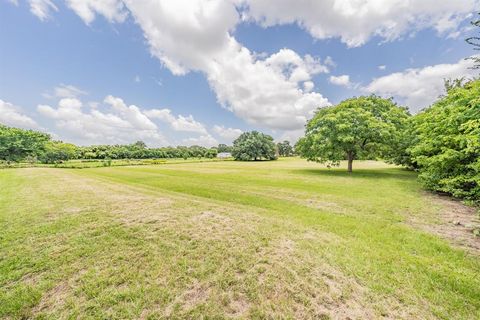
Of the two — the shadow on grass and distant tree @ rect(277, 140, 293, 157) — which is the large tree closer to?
the shadow on grass

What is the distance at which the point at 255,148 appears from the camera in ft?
234

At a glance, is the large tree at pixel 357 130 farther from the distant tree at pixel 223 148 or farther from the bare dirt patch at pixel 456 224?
the distant tree at pixel 223 148

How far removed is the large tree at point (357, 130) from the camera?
1959cm

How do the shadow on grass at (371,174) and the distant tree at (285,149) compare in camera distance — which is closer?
the shadow on grass at (371,174)

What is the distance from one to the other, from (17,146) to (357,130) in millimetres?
72205

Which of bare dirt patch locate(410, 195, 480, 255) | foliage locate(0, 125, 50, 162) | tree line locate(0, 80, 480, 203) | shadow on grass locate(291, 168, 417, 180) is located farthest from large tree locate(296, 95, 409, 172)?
foliage locate(0, 125, 50, 162)

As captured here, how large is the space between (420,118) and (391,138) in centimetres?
472

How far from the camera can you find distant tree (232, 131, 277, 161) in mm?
71188

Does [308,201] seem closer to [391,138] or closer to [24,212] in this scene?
[24,212]

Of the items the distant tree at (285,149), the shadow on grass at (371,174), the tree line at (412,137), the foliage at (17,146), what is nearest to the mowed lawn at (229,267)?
the tree line at (412,137)

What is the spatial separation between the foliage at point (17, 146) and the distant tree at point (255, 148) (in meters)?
57.4

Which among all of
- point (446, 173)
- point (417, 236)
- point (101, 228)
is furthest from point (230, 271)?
point (446, 173)

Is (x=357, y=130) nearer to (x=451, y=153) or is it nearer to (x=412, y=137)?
(x=412, y=137)

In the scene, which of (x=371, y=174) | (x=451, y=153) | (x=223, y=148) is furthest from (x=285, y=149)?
(x=451, y=153)
